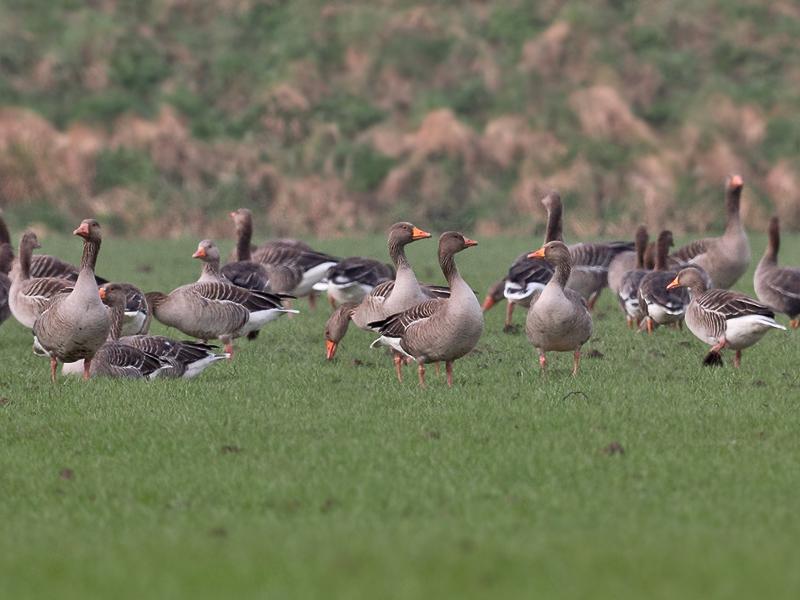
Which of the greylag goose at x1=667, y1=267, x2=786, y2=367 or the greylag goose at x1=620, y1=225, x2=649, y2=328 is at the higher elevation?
the greylag goose at x1=667, y1=267, x2=786, y2=367

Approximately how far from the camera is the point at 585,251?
24703 mm

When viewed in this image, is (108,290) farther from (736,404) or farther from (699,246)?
(699,246)

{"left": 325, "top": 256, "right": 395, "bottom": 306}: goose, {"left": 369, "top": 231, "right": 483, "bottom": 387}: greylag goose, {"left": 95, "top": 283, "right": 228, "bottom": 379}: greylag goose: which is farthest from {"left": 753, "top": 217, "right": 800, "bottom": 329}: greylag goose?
{"left": 95, "top": 283, "right": 228, "bottom": 379}: greylag goose

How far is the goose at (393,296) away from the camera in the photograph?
18.0 meters

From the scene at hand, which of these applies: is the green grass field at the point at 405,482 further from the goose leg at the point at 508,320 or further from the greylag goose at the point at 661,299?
the goose leg at the point at 508,320

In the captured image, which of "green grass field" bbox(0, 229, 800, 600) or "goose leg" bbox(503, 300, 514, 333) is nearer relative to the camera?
"green grass field" bbox(0, 229, 800, 600)

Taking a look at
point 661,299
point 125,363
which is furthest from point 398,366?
point 661,299

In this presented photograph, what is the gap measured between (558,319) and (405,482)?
585 centimetres

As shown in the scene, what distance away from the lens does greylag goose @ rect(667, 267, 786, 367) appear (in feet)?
53.4

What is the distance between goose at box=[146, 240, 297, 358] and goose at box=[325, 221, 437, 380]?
3.83ft

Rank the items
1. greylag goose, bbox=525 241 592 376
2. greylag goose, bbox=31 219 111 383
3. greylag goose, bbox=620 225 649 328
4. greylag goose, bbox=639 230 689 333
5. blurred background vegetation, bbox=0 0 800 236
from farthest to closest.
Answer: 1. blurred background vegetation, bbox=0 0 800 236
2. greylag goose, bbox=620 225 649 328
3. greylag goose, bbox=639 230 689 333
4. greylag goose, bbox=525 241 592 376
5. greylag goose, bbox=31 219 111 383

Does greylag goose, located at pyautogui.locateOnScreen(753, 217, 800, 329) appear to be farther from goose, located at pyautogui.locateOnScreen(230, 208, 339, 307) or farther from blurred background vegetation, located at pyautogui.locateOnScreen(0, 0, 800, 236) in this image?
blurred background vegetation, located at pyautogui.locateOnScreen(0, 0, 800, 236)

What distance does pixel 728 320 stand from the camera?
16547 millimetres

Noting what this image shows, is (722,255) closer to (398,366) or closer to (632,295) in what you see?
(632,295)
